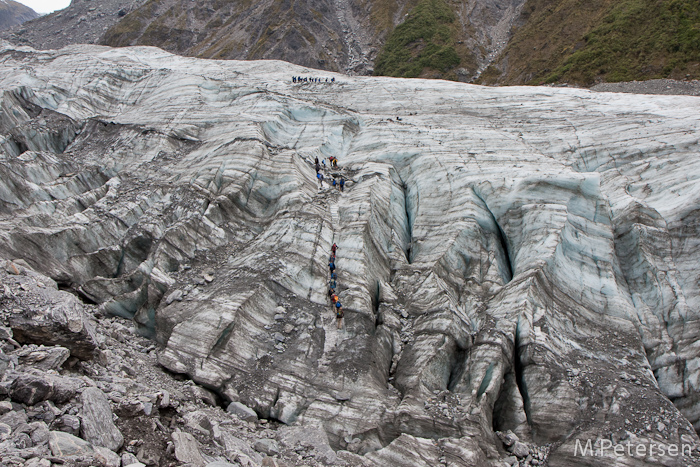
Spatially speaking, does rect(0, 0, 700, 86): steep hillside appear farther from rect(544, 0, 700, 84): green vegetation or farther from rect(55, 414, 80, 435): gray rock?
rect(55, 414, 80, 435): gray rock

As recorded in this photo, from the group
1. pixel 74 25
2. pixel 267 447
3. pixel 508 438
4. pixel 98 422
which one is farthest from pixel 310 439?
pixel 74 25

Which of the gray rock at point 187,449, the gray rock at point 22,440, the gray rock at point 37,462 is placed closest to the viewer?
the gray rock at point 37,462

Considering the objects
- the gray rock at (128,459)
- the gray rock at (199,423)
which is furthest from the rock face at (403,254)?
the gray rock at (128,459)

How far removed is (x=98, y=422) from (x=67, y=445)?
125cm

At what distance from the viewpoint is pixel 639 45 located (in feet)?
205

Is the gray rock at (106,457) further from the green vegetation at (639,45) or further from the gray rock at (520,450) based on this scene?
the green vegetation at (639,45)

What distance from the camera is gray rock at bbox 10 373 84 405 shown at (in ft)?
37.3

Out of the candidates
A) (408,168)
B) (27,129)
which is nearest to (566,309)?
(408,168)

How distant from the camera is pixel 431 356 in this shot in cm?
1973

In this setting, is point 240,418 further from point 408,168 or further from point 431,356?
point 408,168

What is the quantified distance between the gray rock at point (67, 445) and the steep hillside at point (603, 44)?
69922 millimetres

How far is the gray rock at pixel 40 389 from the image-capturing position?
11383 mm

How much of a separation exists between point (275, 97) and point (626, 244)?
29507 mm

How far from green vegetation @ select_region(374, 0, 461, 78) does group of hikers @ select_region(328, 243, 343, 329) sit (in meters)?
76.2
